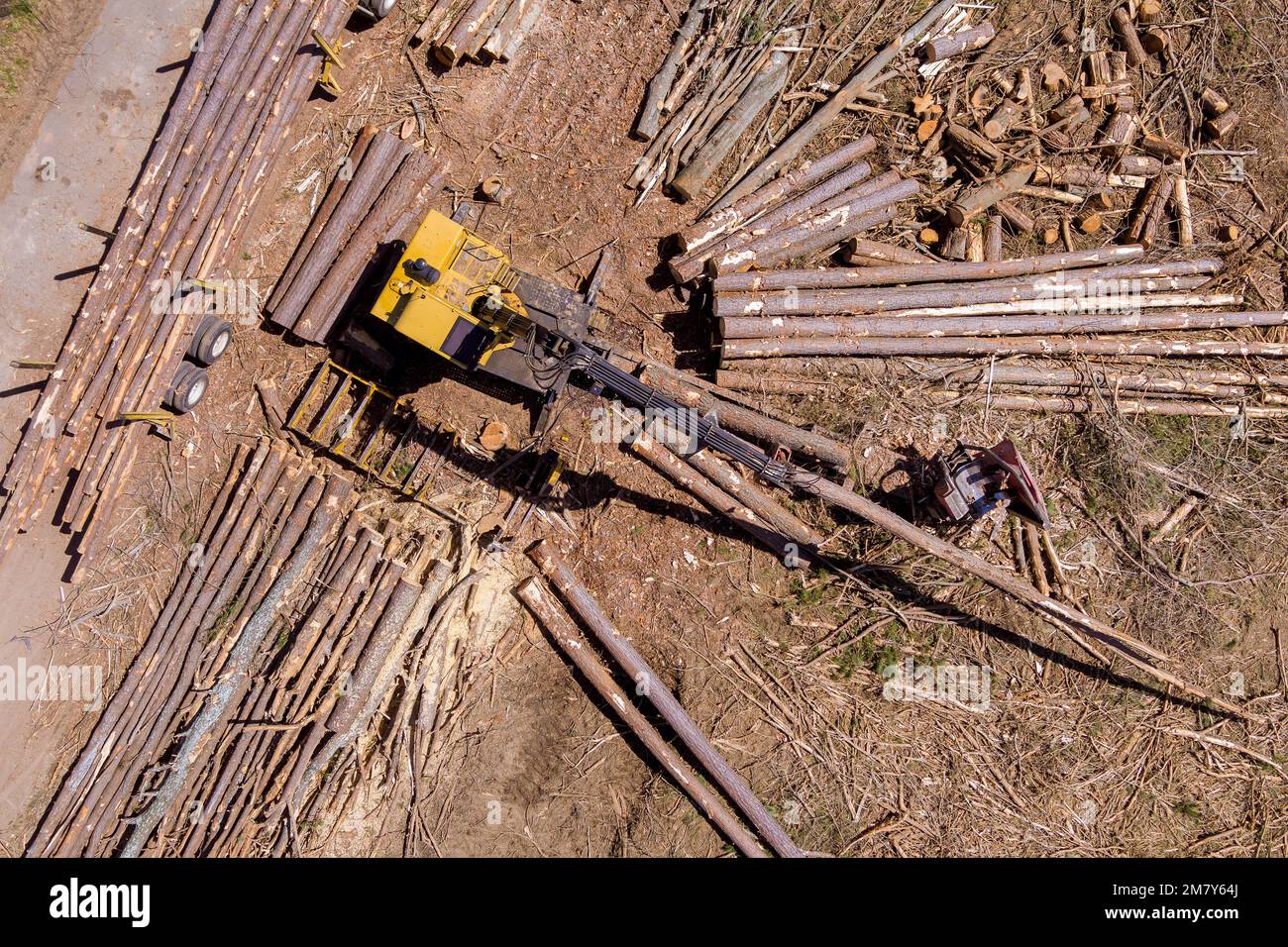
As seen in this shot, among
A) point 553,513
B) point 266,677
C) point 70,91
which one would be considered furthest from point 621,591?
point 70,91

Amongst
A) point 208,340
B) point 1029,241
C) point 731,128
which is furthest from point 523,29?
point 1029,241

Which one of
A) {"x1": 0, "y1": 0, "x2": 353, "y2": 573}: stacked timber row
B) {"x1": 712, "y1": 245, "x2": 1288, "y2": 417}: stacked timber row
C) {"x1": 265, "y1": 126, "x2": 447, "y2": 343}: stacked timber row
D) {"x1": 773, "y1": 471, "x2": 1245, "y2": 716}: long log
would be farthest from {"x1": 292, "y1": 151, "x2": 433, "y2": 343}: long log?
{"x1": 773, "y1": 471, "x2": 1245, "y2": 716}: long log

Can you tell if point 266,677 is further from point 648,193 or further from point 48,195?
point 648,193

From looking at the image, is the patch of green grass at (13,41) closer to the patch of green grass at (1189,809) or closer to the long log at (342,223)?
the long log at (342,223)

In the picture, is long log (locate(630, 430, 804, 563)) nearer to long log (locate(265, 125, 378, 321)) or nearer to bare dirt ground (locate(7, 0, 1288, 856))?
bare dirt ground (locate(7, 0, 1288, 856))

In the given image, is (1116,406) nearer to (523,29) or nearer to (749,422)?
(749,422)
